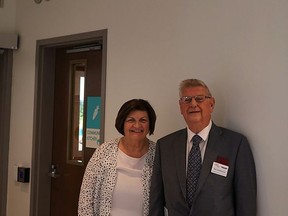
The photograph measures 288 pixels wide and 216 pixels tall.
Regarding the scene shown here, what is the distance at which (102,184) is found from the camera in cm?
222

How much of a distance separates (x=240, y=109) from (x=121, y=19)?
1243mm

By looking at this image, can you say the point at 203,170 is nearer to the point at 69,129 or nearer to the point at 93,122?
the point at 93,122

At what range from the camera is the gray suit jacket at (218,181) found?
1.81 meters

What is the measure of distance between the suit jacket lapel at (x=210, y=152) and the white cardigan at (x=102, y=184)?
1.41ft

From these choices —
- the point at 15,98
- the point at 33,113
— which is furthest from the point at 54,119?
the point at 15,98

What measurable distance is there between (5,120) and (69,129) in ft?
2.46

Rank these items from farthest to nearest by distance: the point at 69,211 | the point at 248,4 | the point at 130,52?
the point at 69,211 → the point at 130,52 → the point at 248,4

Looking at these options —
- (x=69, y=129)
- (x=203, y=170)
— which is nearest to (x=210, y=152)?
(x=203, y=170)

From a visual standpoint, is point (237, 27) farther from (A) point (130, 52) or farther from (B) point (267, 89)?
(A) point (130, 52)

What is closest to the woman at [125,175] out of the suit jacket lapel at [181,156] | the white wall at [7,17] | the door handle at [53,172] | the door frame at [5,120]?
the suit jacket lapel at [181,156]

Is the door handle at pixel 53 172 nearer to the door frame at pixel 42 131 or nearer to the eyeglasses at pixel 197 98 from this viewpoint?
the door frame at pixel 42 131

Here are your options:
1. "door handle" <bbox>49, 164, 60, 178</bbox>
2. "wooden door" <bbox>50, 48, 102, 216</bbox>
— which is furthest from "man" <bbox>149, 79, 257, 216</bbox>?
"door handle" <bbox>49, 164, 60, 178</bbox>

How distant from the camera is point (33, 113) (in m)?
3.40

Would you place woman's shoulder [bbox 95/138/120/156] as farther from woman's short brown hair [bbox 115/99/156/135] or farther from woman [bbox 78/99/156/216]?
woman's short brown hair [bbox 115/99/156/135]
